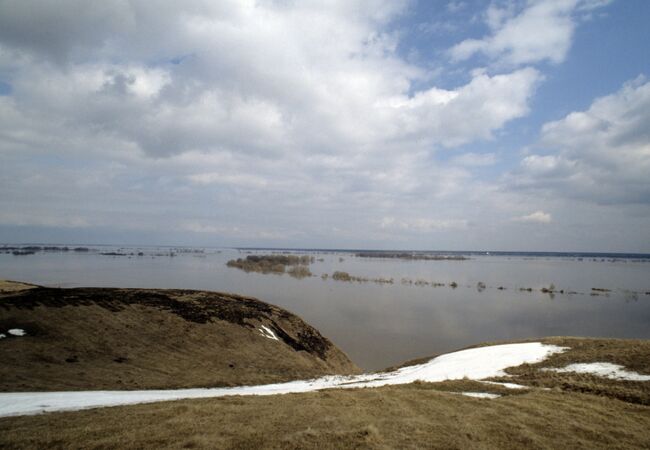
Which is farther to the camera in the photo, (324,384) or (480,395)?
(324,384)

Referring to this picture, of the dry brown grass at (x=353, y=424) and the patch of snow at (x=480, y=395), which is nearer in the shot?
the dry brown grass at (x=353, y=424)

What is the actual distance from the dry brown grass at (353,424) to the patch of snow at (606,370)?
281 cm

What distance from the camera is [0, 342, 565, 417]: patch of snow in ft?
37.7

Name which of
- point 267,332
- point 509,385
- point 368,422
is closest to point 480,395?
point 509,385

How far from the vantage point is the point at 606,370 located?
13.7 m

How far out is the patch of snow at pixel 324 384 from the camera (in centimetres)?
1148

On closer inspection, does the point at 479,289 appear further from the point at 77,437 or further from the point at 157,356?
the point at 77,437


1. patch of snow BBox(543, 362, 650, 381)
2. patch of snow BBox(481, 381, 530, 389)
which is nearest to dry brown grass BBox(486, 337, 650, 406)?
patch of snow BBox(543, 362, 650, 381)

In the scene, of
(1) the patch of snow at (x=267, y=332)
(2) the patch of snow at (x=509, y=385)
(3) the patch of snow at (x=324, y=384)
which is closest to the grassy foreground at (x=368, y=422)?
(2) the patch of snow at (x=509, y=385)

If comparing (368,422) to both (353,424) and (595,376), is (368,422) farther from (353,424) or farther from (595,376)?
(595,376)

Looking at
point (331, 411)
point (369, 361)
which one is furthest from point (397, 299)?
point (331, 411)

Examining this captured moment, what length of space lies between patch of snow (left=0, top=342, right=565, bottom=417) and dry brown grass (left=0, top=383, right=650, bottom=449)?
174 cm

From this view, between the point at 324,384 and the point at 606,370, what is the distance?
10.8 m

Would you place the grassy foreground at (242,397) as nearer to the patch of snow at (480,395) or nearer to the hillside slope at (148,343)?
the hillside slope at (148,343)
